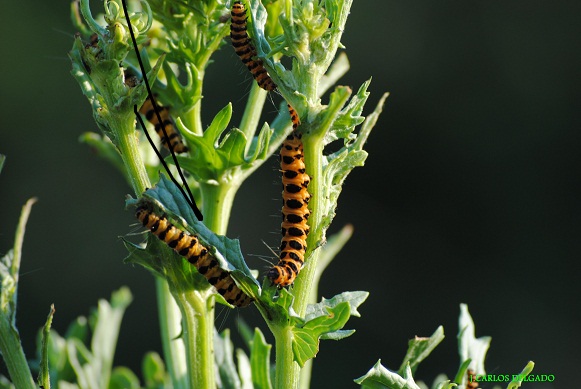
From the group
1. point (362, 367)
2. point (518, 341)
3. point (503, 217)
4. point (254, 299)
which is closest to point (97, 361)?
point (254, 299)

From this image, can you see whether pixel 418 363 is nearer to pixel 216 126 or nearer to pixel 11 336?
pixel 216 126

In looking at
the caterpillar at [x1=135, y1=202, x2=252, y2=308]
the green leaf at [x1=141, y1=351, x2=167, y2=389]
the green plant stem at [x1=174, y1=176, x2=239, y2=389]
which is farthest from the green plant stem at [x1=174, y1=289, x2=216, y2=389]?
the green leaf at [x1=141, y1=351, x2=167, y2=389]

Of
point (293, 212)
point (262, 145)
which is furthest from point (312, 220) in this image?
point (262, 145)

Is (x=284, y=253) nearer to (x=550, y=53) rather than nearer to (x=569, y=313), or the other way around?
(x=569, y=313)

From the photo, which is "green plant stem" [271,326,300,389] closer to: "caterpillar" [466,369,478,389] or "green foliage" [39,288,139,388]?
"caterpillar" [466,369,478,389]

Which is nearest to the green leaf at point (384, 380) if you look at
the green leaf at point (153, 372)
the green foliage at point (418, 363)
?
the green foliage at point (418, 363)
